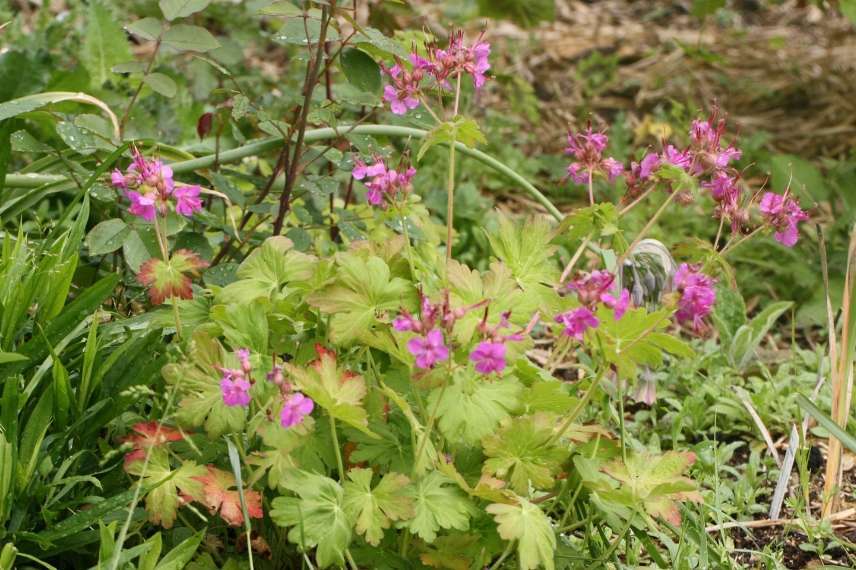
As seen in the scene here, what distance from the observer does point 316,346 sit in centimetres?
160

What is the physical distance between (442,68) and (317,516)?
2.24 feet

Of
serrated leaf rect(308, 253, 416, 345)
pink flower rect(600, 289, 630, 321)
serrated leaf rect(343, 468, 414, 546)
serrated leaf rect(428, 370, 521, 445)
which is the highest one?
pink flower rect(600, 289, 630, 321)

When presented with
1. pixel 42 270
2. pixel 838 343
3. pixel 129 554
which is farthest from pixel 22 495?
pixel 838 343

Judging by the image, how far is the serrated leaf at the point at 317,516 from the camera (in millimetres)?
1466

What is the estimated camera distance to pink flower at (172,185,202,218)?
5.51 feet

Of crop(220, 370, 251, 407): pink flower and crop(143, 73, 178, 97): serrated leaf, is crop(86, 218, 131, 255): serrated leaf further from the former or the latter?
crop(220, 370, 251, 407): pink flower

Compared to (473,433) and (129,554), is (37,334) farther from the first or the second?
(473,433)

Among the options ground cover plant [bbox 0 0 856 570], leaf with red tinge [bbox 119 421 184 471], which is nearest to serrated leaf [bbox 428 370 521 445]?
ground cover plant [bbox 0 0 856 570]

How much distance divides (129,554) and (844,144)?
3156mm

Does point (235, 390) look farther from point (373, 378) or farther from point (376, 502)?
point (373, 378)

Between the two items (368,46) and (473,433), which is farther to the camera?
(368,46)

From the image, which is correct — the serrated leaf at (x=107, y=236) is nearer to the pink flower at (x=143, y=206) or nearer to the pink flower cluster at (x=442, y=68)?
the pink flower at (x=143, y=206)

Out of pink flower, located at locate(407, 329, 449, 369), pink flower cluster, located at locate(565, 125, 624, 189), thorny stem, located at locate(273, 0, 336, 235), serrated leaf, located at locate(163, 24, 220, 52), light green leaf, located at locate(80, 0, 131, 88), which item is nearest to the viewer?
pink flower, located at locate(407, 329, 449, 369)

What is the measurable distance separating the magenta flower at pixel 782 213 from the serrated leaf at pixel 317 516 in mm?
762
